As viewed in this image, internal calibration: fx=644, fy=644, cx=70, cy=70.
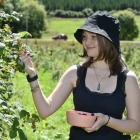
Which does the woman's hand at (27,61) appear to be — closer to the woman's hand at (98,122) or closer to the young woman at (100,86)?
the young woman at (100,86)

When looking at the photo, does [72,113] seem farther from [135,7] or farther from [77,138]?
[135,7]

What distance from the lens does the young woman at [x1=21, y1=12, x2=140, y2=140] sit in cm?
403

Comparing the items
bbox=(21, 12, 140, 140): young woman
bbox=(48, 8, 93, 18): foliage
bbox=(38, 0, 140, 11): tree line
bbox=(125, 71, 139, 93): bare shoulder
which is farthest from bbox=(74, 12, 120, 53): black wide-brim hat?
bbox=(48, 8, 93, 18): foliage

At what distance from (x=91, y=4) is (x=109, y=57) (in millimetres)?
93952

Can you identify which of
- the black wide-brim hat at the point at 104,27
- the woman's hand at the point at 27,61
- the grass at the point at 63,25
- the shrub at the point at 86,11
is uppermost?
the black wide-brim hat at the point at 104,27

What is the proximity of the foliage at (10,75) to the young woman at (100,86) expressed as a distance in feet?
0.29

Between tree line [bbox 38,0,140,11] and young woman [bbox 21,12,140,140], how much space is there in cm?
8951

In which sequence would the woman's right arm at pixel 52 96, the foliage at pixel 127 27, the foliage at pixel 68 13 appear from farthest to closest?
the foliage at pixel 68 13, the foliage at pixel 127 27, the woman's right arm at pixel 52 96

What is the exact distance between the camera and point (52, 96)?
422 cm

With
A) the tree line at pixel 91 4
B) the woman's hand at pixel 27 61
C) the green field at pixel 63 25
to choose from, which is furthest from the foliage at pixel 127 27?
the woman's hand at pixel 27 61

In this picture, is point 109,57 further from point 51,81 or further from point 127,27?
point 127,27

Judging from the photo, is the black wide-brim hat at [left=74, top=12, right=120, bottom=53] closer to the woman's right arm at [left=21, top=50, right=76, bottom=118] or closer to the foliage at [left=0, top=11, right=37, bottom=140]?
the woman's right arm at [left=21, top=50, right=76, bottom=118]

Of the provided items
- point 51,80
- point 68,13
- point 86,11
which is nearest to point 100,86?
point 51,80

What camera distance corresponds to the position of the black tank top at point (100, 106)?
401cm
